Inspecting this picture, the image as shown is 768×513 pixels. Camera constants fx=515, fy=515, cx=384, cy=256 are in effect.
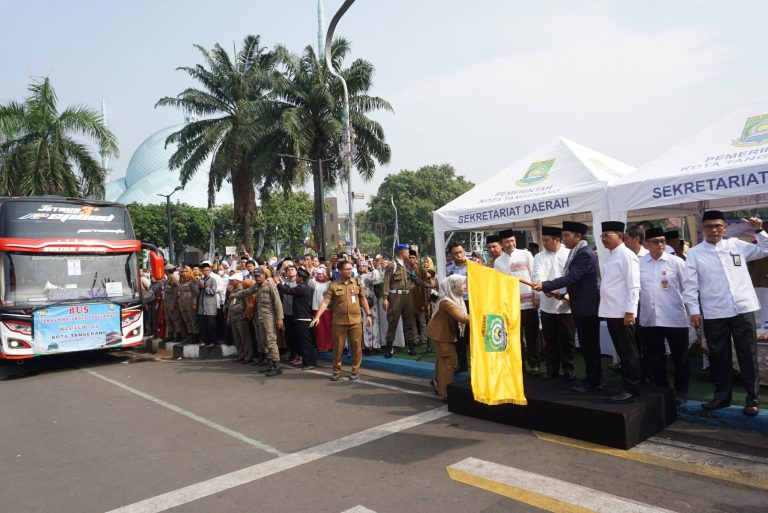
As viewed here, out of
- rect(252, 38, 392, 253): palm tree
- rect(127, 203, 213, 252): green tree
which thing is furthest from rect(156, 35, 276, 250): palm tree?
rect(127, 203, 213, 252): green tree

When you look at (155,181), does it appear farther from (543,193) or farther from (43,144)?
(543,193)

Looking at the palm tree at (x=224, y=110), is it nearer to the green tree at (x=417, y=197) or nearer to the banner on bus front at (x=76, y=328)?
the banner on bus front at (x=76, y=328)

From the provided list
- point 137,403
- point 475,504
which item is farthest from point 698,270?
point 137,403

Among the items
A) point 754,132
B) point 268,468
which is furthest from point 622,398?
point 754,132

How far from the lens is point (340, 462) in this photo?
4523mm

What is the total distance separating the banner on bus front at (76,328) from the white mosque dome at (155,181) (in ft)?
201

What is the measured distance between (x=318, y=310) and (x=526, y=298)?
11.3 ft

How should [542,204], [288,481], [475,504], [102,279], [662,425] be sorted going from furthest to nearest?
[102,279]
[542,204]
[662,425]
[288,481]
[475,504]

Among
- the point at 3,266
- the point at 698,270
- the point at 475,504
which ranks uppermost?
the point at 3,266

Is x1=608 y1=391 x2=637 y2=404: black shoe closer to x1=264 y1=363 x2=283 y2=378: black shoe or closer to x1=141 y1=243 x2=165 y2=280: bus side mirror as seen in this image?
x1=264 y1=363 x2=283 y2=378: black shoe

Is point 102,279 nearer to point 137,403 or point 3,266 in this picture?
point 3,266

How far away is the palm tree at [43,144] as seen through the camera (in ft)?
59.0

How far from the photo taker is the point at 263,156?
68.1 ft

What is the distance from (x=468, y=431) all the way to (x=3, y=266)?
878 centimetres
